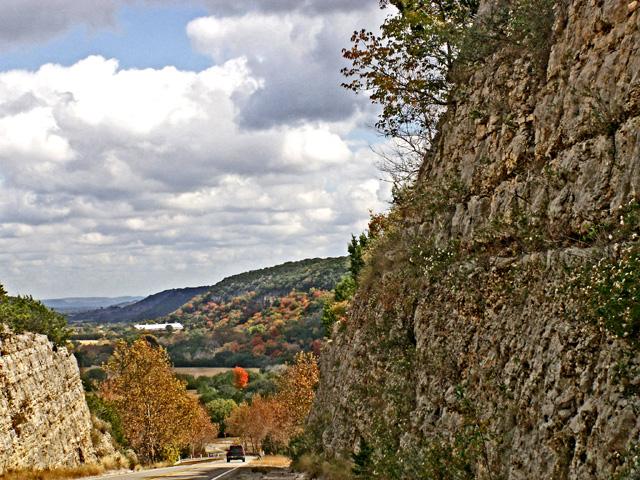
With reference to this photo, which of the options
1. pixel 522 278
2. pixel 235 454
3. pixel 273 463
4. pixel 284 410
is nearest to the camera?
pixel 522 278

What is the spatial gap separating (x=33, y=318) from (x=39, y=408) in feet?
20.7

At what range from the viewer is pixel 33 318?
27750mm

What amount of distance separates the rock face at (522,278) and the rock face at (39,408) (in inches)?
556

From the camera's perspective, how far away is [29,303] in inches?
1136

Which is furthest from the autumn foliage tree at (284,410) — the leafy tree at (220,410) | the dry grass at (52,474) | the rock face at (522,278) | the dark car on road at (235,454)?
the rock face at (522,278)

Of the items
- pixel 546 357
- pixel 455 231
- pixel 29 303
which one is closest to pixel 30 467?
pixel 29 303

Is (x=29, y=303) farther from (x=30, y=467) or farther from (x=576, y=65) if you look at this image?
(x=576, y=65)

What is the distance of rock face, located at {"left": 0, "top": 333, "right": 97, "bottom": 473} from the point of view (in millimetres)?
20359

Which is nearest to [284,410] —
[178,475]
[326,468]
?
[178,475]

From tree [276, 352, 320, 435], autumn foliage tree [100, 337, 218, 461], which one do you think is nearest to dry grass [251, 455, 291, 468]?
tree [276, 352, 320, 435]

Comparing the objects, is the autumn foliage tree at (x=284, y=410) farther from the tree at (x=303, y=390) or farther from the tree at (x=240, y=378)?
the tree at (x=240, y=378)

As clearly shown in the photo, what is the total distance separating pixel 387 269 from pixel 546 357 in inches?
410

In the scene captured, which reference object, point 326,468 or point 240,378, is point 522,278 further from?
point 240,378

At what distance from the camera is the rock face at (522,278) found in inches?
242
